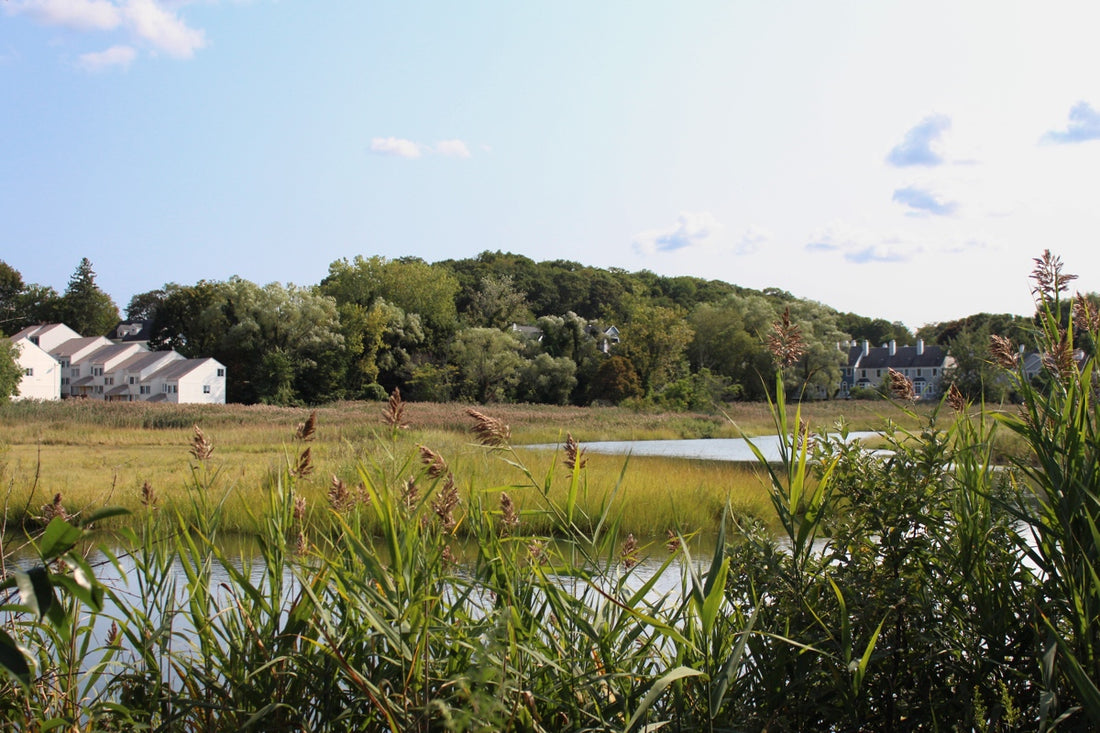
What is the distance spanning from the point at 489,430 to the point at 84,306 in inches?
3279

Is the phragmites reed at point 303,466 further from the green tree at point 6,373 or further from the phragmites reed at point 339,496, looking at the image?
the green tree at point 6,373

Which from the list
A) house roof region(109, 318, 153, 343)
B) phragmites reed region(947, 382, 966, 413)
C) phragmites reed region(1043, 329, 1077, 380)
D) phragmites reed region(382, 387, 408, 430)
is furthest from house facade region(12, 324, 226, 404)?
phragmites reed region(1043, 329, 1077, 380)

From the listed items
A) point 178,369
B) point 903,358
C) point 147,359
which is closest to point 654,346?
point 178,369

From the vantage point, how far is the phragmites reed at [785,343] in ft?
7.02

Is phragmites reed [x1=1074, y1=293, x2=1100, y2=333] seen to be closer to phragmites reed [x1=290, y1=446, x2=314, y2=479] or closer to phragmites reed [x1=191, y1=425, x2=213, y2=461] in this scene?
phragmites reed [x1=290, y1=446, x2=314, y2=479]

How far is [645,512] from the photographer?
11273 mm

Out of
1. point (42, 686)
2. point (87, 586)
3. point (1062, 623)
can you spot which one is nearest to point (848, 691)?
point (1062, 623)

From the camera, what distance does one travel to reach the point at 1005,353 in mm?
2379

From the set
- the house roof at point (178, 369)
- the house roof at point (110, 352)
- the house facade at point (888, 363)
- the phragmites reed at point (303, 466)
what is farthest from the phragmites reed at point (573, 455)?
the house facade at point (888, 363)

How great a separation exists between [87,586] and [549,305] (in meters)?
87.8

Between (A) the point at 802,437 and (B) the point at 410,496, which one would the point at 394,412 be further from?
(A) the point at 802,437

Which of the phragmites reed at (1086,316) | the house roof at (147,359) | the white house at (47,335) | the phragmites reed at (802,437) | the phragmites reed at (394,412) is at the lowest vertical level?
the phragmites reed at (802,437)

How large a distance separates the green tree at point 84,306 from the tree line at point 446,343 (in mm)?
3373

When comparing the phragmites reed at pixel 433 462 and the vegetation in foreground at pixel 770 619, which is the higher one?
the phragmites reed at pixel 433 462
